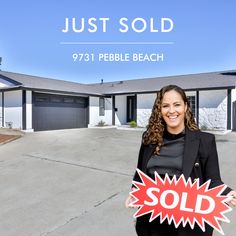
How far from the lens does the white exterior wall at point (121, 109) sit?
64.2 feet

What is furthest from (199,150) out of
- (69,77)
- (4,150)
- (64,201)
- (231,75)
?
(69,77)

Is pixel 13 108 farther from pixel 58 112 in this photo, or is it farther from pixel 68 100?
pixel 68 100

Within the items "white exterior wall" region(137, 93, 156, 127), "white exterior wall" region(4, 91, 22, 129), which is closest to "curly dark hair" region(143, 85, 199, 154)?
"white exterior wall" region(4, 91, 22, 129)

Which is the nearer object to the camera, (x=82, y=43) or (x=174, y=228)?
(x=174, y=228)

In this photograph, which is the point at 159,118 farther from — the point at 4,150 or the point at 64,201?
the point at 4,150

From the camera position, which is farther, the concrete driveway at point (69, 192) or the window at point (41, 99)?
the window at point (41, 99)

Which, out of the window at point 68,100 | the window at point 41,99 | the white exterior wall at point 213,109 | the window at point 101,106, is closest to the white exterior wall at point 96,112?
the window at point 101,106

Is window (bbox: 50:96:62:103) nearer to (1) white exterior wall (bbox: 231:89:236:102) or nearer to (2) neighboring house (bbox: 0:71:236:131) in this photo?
(2) neighboring house (bbox: 0:71:236:131)

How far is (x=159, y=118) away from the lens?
169 centimetres

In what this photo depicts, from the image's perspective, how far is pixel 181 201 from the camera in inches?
58.3

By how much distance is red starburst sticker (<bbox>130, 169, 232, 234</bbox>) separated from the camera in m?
1.42

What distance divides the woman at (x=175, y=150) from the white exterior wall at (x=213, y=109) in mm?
14496

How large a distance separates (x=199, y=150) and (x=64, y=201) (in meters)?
3.10

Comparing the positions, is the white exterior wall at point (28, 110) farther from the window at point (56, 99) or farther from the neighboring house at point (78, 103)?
the window at point (56, 99)
